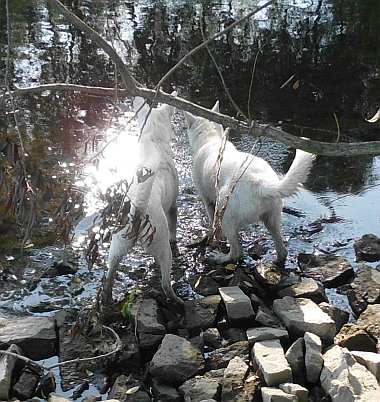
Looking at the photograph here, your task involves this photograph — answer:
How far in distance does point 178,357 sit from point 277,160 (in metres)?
4.36

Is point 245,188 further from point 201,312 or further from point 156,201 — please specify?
point 201,312

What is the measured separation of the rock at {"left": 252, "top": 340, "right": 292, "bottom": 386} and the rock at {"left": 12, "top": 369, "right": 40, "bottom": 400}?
1470 mm

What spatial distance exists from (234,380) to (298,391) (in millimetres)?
431

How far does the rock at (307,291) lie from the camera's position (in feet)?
16.7

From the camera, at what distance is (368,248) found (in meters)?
6.02

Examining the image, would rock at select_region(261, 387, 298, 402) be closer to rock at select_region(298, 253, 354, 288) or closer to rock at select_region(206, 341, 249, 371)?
rock at select_region(206, 341, 249, 371)

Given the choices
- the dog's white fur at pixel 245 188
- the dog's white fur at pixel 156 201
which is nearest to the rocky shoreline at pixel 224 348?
the dog's white fur at pixel 156 201

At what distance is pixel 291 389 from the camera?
3848 millimetres

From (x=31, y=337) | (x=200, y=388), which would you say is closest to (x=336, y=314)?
(x=200, y=388)

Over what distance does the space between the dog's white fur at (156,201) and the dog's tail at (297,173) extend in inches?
39.6

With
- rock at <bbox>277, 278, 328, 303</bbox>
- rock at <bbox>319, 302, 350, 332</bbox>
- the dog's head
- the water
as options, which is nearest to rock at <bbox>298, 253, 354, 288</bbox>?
the water

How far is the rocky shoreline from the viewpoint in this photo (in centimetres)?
397

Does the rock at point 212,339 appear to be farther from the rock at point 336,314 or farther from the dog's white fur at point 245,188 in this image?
the dog's white fur at point 245,188

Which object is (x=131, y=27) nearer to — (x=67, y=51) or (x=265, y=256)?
(x=67, y=51)
